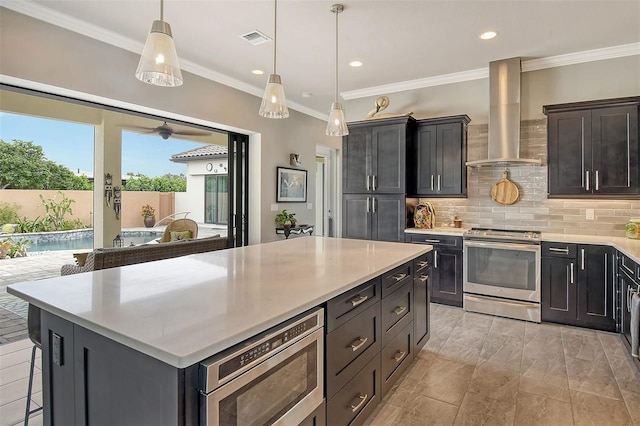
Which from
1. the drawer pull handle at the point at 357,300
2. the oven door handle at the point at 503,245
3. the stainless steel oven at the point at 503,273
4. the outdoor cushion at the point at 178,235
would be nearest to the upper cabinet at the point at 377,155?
the oven door handle at the point at 503,245

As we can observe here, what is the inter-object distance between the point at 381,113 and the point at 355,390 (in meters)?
4.20

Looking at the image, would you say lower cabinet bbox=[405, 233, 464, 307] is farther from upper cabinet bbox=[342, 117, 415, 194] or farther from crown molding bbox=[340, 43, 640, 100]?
crown molding bbox=[340, 43, 640, 100]

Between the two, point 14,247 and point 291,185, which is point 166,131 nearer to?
point 291,185

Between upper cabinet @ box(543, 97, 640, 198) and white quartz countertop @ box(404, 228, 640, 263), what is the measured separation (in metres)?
0.45

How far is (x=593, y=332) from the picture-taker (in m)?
3.46

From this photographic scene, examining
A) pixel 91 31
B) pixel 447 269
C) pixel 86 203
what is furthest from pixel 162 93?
pixel 447 269

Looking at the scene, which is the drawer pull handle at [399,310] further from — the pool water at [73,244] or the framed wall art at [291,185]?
the pool water at [73,244]

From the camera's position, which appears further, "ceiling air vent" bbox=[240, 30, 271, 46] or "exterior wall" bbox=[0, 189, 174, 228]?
"exterior wall" bbox=[0, 189, 174, 228]

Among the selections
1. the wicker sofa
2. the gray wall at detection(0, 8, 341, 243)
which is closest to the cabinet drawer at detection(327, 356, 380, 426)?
the wicker sofa

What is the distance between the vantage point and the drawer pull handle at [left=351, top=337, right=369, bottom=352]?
1.80 metres

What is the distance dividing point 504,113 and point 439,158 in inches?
34.5

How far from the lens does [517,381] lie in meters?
2.53

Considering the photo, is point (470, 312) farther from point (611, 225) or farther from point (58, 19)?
point (58, 19)

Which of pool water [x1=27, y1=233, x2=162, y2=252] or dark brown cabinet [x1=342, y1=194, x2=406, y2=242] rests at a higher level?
dark brown cabinet [x1=342, y1=194, x2=406, y2=242]
